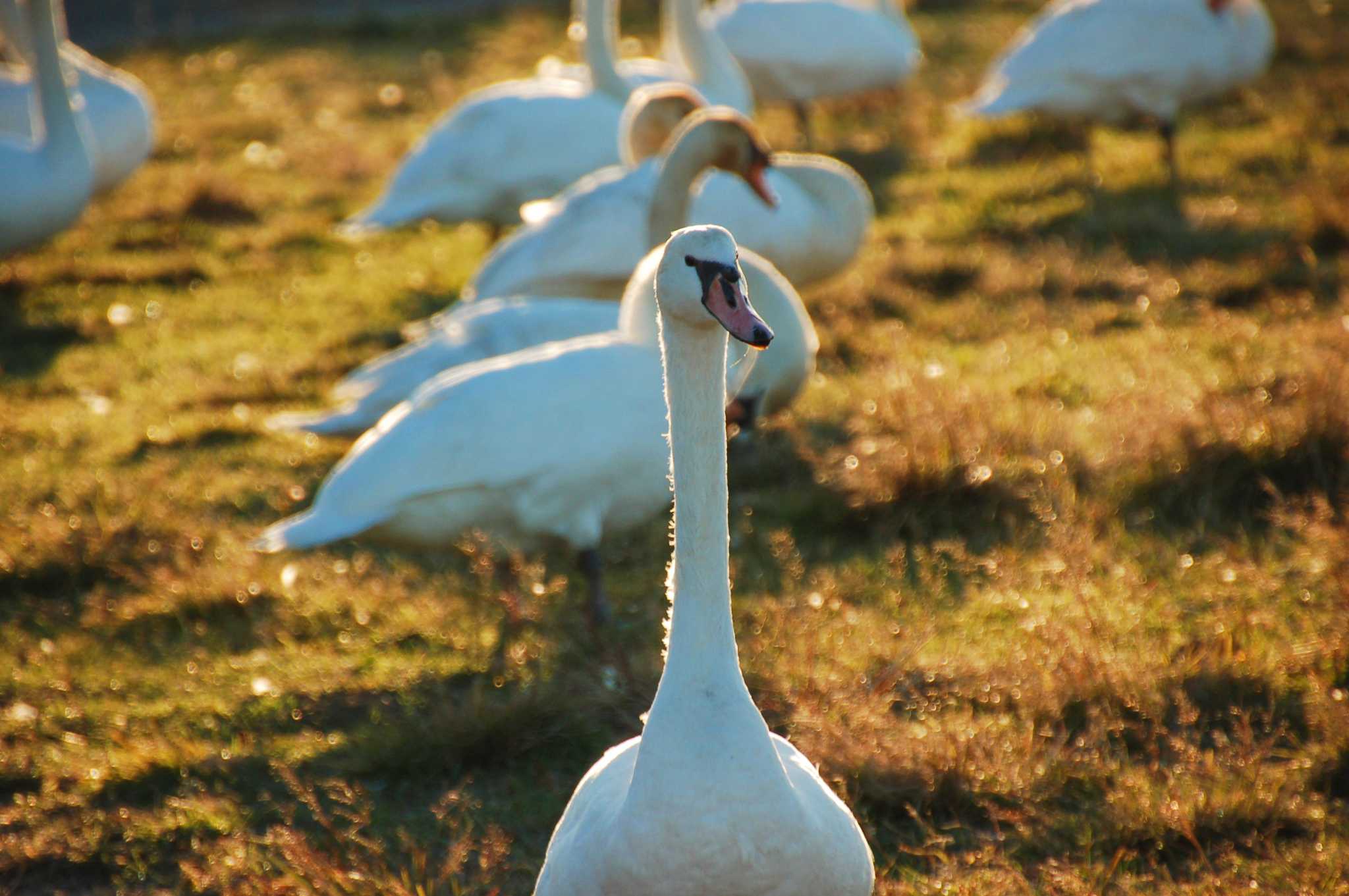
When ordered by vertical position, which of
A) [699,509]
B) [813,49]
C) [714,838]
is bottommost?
[813,49]

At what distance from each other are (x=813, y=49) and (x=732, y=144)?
192 inches

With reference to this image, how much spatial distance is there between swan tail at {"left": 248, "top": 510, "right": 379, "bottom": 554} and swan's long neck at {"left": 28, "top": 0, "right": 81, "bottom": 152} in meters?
4.81

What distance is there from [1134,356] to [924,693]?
102 inches

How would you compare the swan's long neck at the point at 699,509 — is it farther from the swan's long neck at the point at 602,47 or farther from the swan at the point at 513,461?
the swan's long neck at the point at 602,47

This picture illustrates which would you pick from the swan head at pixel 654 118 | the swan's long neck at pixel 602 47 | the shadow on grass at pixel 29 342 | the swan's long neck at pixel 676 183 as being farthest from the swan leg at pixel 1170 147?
the shadow on grass at pixel 29 342

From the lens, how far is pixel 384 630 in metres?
4.54

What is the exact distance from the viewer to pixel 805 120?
10.3 meters

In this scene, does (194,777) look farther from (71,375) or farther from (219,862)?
(71,375)

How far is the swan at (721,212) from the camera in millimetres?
6441

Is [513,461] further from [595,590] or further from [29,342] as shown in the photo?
[29,342]

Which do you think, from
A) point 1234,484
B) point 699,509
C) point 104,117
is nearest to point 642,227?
point 1234,484

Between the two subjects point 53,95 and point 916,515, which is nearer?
point 916,515

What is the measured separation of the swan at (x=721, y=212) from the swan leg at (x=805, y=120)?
332 cm

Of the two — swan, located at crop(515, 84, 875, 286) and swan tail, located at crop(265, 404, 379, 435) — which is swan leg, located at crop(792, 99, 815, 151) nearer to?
swan, located at crop(515, 84, 875, 286)
